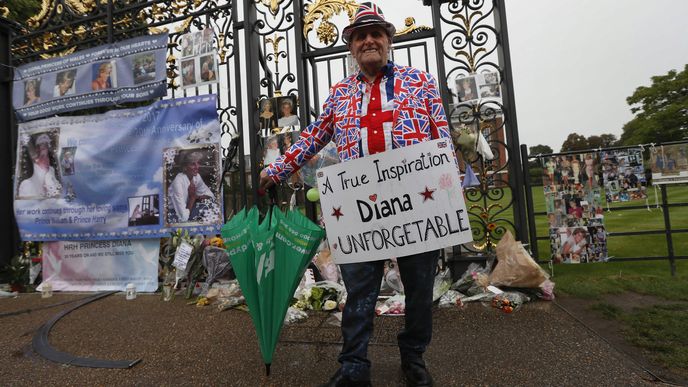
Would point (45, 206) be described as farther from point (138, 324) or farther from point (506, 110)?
point (506, 110)

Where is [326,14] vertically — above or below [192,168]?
above

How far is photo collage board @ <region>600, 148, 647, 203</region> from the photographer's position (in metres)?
3.87

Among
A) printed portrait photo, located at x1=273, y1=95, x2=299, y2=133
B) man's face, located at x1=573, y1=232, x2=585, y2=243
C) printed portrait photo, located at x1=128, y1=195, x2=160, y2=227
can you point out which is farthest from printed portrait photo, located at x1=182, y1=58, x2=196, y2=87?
man's face, located at x1=573, y1=232, x2=585, y2=243

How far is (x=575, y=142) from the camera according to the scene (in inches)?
1784

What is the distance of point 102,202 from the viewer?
14.8 ft

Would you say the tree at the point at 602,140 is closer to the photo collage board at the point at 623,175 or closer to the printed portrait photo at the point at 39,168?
the photo collage board at the point at 623,175

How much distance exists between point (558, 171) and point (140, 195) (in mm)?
4902

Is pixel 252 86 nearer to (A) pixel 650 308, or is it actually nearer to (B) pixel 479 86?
(B) pixel 479 86

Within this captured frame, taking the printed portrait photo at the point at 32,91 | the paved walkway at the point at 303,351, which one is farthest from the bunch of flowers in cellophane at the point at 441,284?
the printed portrait photo at the point at 32,91

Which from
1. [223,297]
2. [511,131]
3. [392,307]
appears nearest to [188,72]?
[223,297]

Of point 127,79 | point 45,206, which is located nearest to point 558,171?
point 127,79

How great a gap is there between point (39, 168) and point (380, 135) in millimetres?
5263

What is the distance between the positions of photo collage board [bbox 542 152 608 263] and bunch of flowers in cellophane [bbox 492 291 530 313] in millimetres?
1081

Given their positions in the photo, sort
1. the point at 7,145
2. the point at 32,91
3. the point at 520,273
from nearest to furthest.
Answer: the point at 520,273 < the point at 32,91 < the point at 7,145
